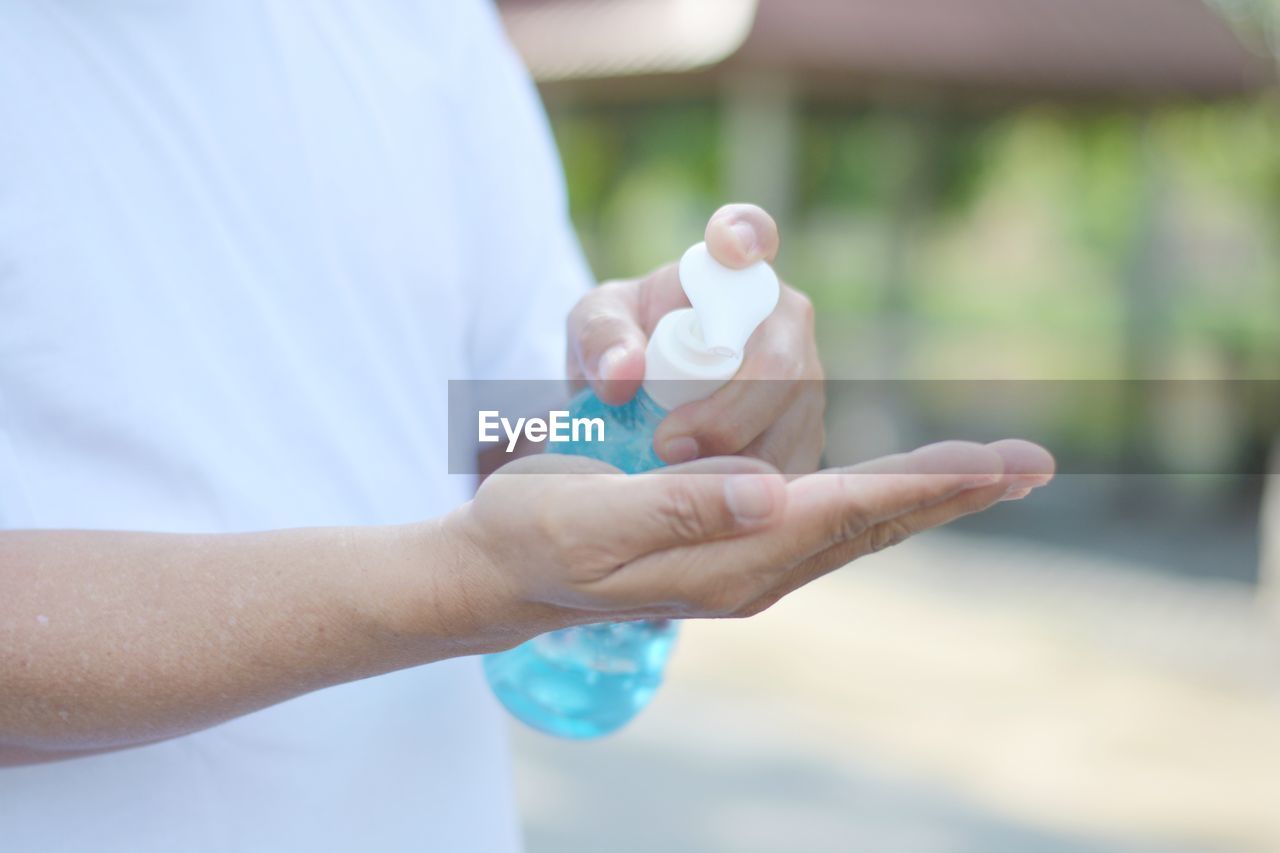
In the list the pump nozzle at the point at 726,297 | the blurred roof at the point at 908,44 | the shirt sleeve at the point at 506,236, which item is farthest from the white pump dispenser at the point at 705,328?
the blurred roof at the point at 908,44

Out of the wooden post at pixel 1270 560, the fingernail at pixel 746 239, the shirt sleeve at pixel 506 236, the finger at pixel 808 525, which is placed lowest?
the finger at pixel 808 525

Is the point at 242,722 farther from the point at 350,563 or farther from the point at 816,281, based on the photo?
the point at 816,281

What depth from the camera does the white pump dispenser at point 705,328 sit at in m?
1.06

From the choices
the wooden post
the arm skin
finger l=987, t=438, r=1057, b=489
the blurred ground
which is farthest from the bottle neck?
the wooden post

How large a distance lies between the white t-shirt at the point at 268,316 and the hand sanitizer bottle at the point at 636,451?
0.06 metres

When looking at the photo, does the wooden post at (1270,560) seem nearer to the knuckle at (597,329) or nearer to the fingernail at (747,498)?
the knuckle at (597,329)

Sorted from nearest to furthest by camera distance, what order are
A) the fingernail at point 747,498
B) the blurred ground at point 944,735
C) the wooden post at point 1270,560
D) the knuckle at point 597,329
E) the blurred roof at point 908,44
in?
the fingernail at point 747,498, the knuckle at point 597,329, the blurred ground at point 944,735, the wooden post at point 1270,560, the blurred roof at point 908,44

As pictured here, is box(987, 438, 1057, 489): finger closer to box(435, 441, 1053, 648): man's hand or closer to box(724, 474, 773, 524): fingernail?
box(435, 441, 1053, 648): man's hand

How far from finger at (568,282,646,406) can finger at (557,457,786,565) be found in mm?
241

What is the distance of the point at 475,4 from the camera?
1.48m

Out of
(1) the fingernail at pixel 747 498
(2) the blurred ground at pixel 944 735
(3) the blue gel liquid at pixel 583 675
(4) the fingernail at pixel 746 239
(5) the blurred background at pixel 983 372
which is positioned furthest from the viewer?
(5) the blurred background at pixel 983 372

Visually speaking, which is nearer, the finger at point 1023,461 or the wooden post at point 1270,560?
the finger at point 1023,461

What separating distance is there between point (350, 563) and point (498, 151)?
64 cm

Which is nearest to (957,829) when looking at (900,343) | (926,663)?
(926,663)
